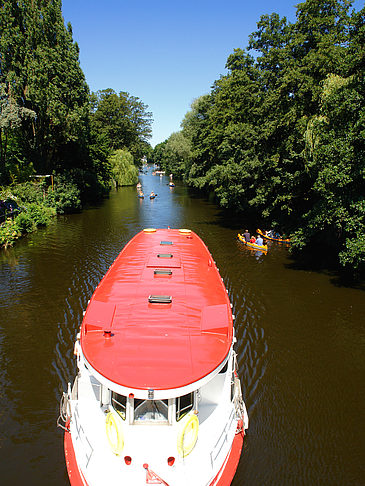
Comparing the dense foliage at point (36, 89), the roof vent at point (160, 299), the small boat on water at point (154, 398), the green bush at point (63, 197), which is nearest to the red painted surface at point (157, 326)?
the small boat on water at point (154, 398)

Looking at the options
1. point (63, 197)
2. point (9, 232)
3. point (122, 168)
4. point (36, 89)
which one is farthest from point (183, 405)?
point (122, 168)

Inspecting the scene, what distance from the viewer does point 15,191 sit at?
31.8 metres

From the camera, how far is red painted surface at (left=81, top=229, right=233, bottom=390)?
674 centimetres

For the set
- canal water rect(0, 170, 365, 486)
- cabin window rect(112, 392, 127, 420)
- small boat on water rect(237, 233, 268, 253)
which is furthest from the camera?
small boat on water rect(237, 233, 268, 253)

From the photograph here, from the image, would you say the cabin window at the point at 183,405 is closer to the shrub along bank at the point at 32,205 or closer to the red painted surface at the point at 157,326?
the red painted surface at the point at 157,326

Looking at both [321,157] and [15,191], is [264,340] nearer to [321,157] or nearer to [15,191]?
[321,157]

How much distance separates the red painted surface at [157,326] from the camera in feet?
22.1

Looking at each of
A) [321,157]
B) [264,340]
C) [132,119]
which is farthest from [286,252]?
[132,119]

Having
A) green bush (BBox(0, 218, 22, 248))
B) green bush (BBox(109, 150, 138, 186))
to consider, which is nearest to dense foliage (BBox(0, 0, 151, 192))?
green bush (BBox(0, 218, 22, 248))

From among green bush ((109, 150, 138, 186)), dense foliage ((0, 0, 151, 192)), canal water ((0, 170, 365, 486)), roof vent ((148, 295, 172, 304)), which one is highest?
dense foliage ((0, 0, 151, 192))

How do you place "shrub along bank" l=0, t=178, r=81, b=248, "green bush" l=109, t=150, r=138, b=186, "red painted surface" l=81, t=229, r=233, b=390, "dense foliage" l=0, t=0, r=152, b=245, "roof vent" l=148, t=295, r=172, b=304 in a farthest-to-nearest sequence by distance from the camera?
"green bush" l=109, t=150, r=138, b=186
"dense foliage" l=0, t=0, r=152, b=245
"shrub along bank" l=0, t=178, r=81, b=248
"roof vent" l=148, t=295, r=172, b=304
"red painted surface" l=81, t=229, r=233, b=390

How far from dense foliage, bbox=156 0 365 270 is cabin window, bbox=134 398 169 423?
12.9 metres

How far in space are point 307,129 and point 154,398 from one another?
63.8 feet

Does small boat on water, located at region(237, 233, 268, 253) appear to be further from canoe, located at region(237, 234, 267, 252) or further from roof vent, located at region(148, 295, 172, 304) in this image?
roof vent, located at region(148, 295, 172, 304)
